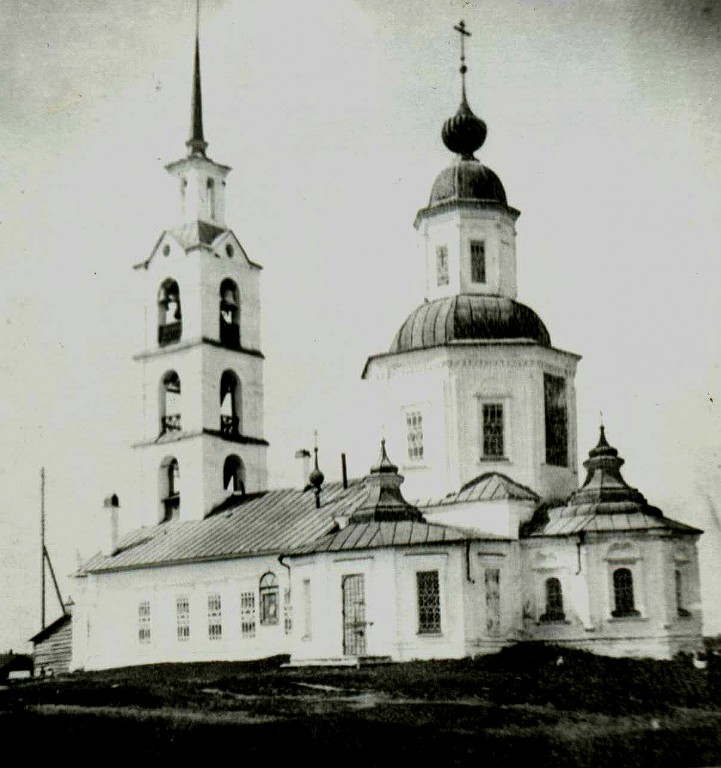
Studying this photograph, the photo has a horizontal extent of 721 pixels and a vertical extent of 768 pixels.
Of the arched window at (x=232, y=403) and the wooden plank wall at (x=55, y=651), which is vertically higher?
the arched window at (x=232, y=403)

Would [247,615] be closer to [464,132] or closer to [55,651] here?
[55,651]

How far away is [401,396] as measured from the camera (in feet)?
106

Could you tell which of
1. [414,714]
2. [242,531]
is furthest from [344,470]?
[414,714]

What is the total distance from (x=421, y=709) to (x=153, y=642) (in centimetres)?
1707

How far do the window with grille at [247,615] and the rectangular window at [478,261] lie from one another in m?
9.13

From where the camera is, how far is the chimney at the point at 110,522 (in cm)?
3978

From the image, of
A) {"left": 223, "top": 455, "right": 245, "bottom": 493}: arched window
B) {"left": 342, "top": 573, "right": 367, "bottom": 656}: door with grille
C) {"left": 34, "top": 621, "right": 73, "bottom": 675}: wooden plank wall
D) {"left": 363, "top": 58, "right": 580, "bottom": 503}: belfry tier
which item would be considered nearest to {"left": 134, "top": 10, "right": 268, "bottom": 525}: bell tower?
{"left": 223, "top": 455, "right": 245, "bottom": 493}: arched window

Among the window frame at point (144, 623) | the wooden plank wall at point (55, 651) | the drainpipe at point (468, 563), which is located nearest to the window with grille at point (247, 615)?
the window frame at point (144, 623)

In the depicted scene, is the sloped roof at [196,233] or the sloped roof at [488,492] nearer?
the sloped roof at [488,492]

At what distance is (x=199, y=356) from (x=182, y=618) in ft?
25.0

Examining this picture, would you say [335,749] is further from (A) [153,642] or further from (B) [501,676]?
(A) [153,642]

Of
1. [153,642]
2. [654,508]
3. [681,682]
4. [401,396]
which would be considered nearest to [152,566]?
[153,642]

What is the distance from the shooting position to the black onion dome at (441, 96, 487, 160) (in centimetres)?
3369

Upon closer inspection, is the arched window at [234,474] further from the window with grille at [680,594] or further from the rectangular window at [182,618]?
the window with grille at [680,594]
